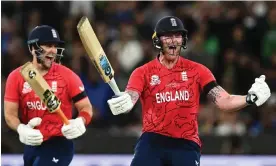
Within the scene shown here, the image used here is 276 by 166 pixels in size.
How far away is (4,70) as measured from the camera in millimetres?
16656

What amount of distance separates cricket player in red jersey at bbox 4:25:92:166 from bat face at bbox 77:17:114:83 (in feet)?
2.72

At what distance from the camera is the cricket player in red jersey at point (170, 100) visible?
9.77 meters

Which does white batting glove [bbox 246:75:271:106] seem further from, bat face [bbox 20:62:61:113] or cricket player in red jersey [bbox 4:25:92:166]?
bat face [bbox 20:62:61:113]

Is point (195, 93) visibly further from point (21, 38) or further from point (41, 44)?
point (21, 38)

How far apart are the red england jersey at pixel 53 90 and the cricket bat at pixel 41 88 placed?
355 mm

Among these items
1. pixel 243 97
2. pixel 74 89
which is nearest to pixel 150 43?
pixel 74 89

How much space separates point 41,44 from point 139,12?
740cm

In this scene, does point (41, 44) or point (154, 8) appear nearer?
point (41, 44)

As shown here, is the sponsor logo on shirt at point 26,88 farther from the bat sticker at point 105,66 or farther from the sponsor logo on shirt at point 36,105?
the bat sticker at point 105,66

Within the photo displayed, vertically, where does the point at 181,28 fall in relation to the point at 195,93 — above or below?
above

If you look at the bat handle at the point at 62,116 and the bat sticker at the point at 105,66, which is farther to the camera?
the bat handle at the point at 62,116

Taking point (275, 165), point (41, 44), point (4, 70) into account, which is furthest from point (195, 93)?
point (4, 70)

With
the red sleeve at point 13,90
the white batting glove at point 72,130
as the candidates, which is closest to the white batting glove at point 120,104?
the white batting glove at point 72,130

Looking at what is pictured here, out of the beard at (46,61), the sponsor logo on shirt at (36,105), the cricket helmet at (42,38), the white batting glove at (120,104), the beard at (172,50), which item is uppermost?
the cricket helmet at (42,38)
